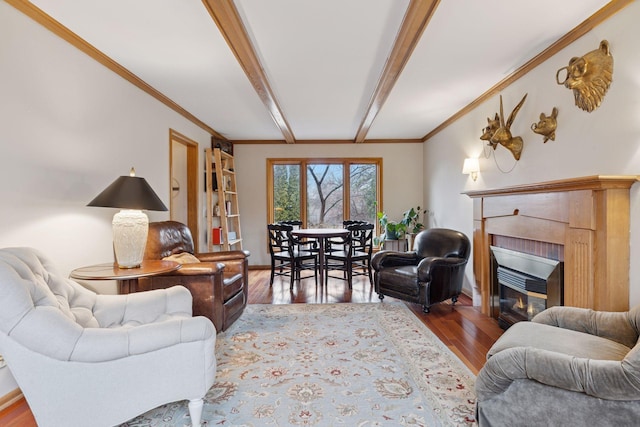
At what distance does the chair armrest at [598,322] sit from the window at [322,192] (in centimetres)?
449

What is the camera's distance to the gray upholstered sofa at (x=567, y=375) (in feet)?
4.13

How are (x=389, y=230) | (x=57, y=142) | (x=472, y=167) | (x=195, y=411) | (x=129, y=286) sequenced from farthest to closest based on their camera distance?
(x=389, y=230)
(x=472, y=167)
(x=129, y=286)
(x=57, y=142)
(x=195, y=411)

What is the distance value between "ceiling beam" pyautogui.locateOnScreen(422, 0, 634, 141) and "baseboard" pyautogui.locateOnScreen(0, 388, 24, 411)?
14.4 feet

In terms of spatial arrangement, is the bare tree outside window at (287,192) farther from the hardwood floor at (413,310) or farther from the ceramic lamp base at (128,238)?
the ceramic lamp base at (128,238)

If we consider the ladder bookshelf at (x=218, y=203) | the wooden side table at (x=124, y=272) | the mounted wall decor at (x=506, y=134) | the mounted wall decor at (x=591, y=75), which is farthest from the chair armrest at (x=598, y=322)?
the ladder bookshelf at (x=218, y=203)

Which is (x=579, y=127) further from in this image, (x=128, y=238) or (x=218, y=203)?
(x=218, y=203)

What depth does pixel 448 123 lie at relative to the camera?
190 inches

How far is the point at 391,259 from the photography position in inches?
156

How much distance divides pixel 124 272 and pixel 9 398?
2.96 feet

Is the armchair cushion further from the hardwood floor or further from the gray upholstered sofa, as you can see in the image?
the gray upholstered sofa

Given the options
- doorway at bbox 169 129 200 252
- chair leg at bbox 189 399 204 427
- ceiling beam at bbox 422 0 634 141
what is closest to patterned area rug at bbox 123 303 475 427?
chair leg at bbox 189 399 204 427

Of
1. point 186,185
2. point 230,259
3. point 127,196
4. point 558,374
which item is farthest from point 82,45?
point 558,374

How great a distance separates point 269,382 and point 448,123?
4.30 metres

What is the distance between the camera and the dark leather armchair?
3420 millimetres
